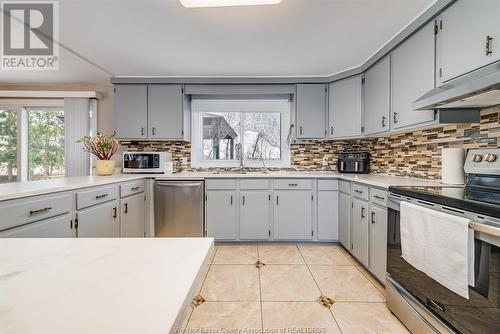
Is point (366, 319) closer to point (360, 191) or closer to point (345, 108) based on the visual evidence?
point (360, 191)

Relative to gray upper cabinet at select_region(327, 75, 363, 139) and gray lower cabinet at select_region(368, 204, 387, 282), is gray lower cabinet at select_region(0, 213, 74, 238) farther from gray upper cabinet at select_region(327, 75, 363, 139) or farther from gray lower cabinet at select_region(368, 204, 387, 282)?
gray upper cabinet at select_region(327, 75, 363, 139)

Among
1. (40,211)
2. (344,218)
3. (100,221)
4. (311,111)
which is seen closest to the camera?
(40,211)

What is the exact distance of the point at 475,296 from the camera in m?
1.08

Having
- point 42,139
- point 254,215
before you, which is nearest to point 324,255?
point 254,215

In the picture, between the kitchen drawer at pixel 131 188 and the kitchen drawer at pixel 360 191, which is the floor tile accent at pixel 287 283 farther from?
the kitchen drawer at pixel 131 188

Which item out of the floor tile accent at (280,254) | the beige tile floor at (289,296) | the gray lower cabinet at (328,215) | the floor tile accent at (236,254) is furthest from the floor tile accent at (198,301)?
the gray lower cabinet at (328,215)

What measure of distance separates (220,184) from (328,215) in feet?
4.67

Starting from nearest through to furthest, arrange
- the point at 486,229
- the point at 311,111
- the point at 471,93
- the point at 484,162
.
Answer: the point at 486,229 < the point at 471,93 < the point at 484,162 < the point at 311,111

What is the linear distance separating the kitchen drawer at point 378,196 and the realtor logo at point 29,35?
2.95m

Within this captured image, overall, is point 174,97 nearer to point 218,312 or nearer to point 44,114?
point 44,114

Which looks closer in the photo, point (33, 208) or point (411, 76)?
point (33, 208)

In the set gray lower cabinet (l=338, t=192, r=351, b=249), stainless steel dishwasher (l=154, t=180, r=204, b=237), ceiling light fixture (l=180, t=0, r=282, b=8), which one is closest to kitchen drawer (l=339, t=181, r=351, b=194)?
gray lower cabinet (l=338, t=192, r=351, b=249)

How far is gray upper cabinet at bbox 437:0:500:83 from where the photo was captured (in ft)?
4.31

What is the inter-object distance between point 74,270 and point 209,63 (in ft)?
8.59
